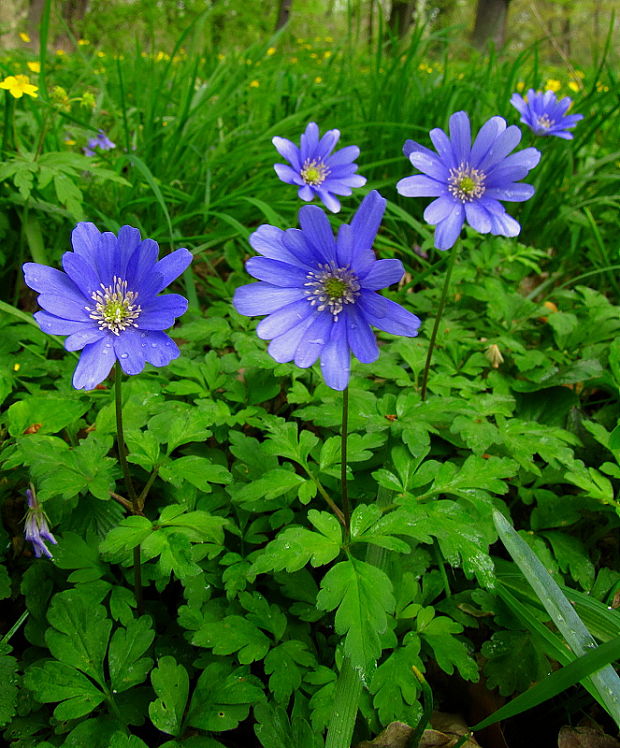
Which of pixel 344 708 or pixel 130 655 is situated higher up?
pixel 344 708

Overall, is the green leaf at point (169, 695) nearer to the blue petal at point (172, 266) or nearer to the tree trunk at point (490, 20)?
the blue petal at point (172, 266)

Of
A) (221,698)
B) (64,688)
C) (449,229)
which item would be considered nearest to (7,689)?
(64,688)

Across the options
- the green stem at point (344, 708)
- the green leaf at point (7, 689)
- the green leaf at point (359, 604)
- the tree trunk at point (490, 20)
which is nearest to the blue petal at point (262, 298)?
the green leaf at point (359, 604)

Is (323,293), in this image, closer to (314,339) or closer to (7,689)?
(314,339)

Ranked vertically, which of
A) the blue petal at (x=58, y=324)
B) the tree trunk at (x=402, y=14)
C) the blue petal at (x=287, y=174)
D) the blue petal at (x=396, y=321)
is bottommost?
the blue petal at (x=58, y=324)

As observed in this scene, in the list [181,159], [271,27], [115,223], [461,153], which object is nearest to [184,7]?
[271,27]

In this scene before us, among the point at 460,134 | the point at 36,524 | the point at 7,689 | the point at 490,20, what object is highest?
the point at 490,20

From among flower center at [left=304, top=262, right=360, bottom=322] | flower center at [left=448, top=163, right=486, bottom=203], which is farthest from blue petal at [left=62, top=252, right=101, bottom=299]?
flower center at [left=448, top=163, right=486, bottom=203]
